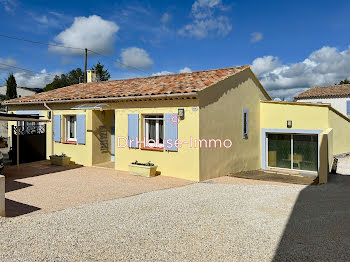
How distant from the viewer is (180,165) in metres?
10.9

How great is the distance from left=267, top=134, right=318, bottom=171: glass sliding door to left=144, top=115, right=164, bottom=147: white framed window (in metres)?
7.30

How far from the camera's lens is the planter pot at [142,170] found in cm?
1093

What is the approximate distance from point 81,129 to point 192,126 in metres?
6.20

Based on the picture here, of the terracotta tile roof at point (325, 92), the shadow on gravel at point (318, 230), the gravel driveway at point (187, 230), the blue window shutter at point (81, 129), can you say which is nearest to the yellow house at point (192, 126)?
the blue window shutter at point (81, 129)

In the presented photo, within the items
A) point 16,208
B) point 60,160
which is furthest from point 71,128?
point 16,208

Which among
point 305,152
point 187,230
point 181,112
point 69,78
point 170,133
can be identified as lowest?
point 187,230

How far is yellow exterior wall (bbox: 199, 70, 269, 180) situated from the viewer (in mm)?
10852

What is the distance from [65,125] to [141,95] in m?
5.81

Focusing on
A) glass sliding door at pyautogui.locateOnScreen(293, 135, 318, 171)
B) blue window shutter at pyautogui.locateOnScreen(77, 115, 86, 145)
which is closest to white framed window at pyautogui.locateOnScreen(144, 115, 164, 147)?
blue window shutter at pyautogui.locateOnScreen(77, 115, 86, 145)

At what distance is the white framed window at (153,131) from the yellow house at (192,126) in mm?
43

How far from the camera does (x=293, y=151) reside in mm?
15109

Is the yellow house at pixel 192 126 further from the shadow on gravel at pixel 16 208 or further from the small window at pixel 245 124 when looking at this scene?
the shadow on gravel at pixel 16 208

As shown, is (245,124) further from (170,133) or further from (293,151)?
(170,133)

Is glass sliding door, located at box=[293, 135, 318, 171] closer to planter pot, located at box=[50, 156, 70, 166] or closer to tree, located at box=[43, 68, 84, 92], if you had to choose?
planter pot, located at box=[50, 156, 70, 166]
